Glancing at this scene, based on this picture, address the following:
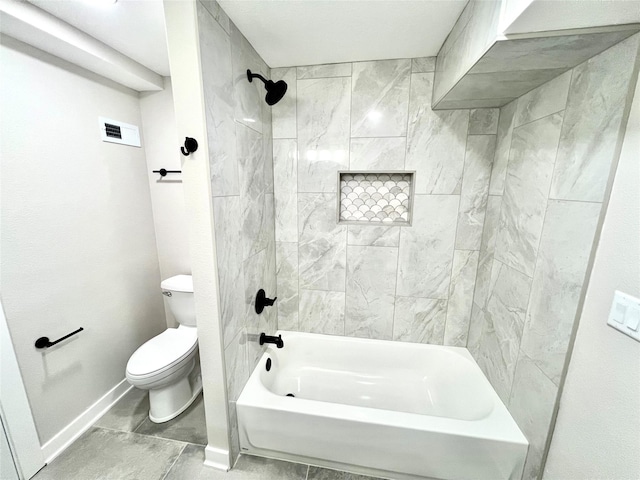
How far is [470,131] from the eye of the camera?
5.22ft

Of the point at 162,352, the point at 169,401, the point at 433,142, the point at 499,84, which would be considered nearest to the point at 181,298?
the point at 162,352

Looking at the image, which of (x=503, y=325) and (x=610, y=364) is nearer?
(x=610, y=364)

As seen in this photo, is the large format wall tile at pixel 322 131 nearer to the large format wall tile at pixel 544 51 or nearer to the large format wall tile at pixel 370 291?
the large format wall tile at pixel 370 291

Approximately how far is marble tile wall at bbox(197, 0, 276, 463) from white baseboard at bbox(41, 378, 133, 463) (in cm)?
105

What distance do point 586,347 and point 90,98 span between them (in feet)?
9.35

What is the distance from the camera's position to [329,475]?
4.55ft

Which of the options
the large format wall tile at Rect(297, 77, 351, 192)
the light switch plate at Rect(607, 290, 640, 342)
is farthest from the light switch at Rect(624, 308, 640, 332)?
the large format wall tile at Rect(297, 77, 351, 192)

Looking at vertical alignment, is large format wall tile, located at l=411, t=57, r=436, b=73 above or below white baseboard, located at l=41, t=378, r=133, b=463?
above

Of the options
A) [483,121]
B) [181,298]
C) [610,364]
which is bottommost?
[181,298]

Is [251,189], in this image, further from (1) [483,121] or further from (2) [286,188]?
(1) [483,121]

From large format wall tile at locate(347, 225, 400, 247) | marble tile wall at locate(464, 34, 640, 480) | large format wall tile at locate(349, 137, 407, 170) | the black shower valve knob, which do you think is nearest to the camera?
marble tile wall at locate(464, 34, 640, 480)

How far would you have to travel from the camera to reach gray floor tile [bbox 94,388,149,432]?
1.68m

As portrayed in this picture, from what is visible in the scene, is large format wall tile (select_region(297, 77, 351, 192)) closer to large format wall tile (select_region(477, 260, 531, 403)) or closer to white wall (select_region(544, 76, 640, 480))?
large format wall tile (select_region(477, 260, 531, 403))

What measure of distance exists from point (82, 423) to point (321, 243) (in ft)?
6.40
